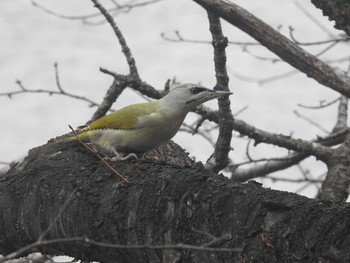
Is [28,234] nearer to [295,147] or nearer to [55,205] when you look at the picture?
[55,205]

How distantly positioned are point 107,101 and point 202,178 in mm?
1793

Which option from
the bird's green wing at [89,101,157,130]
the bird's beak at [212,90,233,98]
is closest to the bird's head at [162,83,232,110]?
the bird's green wing at [89,101,157,130]

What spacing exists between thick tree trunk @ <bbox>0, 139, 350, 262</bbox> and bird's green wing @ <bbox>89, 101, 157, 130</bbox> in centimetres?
50

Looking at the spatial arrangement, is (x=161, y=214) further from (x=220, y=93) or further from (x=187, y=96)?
(x=187, y=96)

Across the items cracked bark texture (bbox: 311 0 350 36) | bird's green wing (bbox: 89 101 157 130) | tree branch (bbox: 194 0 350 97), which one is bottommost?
cracked bark texture (bbox: 311 0 350 36)

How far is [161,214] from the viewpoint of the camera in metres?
2.54

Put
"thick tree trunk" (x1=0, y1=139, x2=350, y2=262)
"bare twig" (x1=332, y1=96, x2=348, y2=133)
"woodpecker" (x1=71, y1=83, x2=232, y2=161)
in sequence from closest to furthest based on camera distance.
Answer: "thick tree trunk" (x1=0, y1=139, x2=350, y2=262) < "woodpecker" (x1=71, y1=83, x2=232, y2=161) < "bare twig" (x1=332, y1=96, x2=348, y2=133)

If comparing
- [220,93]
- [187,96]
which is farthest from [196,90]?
[220,93]

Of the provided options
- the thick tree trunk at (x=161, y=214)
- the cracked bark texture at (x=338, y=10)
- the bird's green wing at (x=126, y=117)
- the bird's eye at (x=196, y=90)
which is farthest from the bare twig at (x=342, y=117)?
the cracked bark texture at (x=338, y=10)

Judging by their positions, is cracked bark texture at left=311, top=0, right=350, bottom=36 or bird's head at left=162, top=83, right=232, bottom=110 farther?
bird's head at left=162, top=83, right=232, bottom=110

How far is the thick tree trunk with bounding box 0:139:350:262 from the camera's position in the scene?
2.14m

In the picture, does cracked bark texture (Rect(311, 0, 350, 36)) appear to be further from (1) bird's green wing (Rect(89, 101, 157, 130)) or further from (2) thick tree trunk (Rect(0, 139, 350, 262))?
(1) bird's green wing (Rect(89, 101, 157, 130))

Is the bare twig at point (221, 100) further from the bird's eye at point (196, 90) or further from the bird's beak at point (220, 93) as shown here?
the bird's eye at point (196, 90)

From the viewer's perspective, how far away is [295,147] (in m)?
4.57
